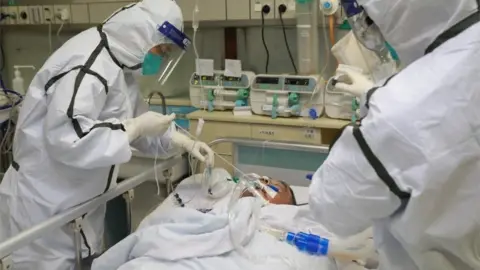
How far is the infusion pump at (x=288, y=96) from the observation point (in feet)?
10.0

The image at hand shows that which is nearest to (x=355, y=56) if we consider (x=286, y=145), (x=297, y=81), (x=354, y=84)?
(x=297, y=81)

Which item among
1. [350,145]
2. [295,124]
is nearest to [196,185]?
[295,124]

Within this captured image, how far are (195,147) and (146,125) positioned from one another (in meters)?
0.37

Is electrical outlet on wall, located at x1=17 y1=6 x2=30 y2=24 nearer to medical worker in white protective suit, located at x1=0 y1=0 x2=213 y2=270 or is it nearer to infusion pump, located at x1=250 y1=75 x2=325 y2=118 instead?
infusion pump, located at x1=250 y1=75 x2=325 y2=118

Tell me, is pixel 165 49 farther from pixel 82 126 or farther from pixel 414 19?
pixel 414 19

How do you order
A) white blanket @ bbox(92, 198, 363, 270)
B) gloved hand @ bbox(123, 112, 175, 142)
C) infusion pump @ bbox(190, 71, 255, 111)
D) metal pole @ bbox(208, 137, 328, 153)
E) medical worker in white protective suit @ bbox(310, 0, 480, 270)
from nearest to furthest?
medical worker in white protective suit @ bbox(310, 0, 480, 270) < white blanket @ bbox(92, 198, 363, 270) < gloved hand @ bbox(123, 112, 175, 142) < metal pole @ bbox(208, 137, 328, 153) < infusion pump @ bbox(190, 71, 255, 111)

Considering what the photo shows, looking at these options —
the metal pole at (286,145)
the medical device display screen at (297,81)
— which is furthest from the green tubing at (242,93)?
the metal pole at (286,145)

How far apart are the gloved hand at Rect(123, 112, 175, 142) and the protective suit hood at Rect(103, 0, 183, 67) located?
9.4 inches

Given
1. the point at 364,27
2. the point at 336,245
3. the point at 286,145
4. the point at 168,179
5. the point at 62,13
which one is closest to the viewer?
the point at 364,27

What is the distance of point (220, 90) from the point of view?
10.9ft

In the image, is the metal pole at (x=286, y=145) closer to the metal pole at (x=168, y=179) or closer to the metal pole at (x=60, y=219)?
the metal pole at (x=168, y=179)

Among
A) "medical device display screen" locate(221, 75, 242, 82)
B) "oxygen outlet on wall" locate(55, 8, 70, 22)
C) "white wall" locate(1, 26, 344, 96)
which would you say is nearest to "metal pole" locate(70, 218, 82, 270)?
"medical device display screen" locate(221, 75, 242, 82)

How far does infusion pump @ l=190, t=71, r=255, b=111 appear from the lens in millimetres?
3279

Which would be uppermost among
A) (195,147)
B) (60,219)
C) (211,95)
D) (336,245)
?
(211,95)
